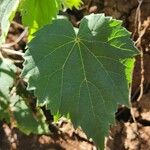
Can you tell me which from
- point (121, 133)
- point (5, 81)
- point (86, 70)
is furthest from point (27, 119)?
point (86, 70)

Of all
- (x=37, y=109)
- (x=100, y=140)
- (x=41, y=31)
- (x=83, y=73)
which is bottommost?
(x=37, y=109)

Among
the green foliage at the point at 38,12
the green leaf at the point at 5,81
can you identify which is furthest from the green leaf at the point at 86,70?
the green leaf at the point at 5,81

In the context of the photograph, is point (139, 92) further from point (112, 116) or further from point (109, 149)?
point (112, 116)

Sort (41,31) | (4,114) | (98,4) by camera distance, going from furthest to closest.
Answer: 1. (98,4)
2. (4,114)
3. (41,31)

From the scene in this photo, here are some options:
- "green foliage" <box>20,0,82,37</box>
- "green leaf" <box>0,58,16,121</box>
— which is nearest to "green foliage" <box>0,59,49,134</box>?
"green leaf" <box>0,58,16,121</box>

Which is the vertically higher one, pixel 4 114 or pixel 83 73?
pixel 83 73

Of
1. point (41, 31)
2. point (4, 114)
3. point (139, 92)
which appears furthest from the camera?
point (139, 92)

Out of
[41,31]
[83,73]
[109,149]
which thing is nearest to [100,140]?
[83,73]

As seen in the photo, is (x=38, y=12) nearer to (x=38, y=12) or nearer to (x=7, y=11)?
(x=38, y=12)
